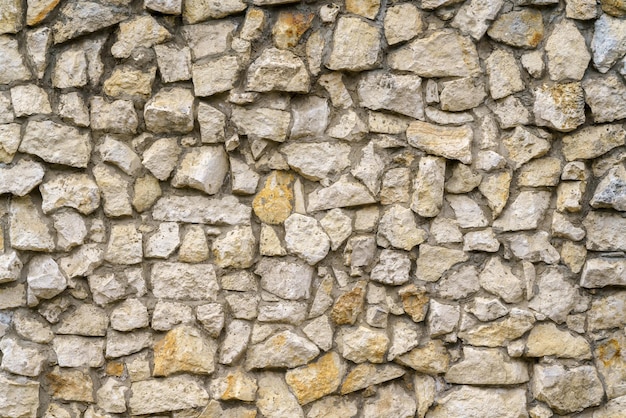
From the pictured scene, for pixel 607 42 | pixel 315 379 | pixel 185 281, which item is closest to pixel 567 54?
pixel 607 42

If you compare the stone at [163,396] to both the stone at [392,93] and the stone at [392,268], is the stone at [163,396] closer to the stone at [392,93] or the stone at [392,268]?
the stone at [392,268]

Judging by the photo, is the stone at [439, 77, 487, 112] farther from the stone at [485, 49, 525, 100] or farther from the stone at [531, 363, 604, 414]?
the stone at [531, 363, 604, 414]

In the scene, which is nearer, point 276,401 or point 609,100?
point 609,100

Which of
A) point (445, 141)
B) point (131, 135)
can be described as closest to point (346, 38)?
point (445, 141)

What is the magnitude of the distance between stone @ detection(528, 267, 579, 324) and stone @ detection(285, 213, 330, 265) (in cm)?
83

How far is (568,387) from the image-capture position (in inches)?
107

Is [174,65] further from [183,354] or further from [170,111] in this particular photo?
[183,354]

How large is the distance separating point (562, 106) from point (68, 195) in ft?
6.11

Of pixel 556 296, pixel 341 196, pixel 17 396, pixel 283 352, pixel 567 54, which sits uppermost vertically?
pixel 567 54

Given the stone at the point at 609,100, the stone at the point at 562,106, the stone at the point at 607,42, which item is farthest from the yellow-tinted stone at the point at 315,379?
the stone at the point at 607,42

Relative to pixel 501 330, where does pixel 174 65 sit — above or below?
above

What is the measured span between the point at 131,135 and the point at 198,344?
0.83 meters

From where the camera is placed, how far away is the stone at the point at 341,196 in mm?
2738

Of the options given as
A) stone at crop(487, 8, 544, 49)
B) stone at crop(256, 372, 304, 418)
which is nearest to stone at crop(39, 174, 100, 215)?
stone at crop(256, 372, 304, 418)
